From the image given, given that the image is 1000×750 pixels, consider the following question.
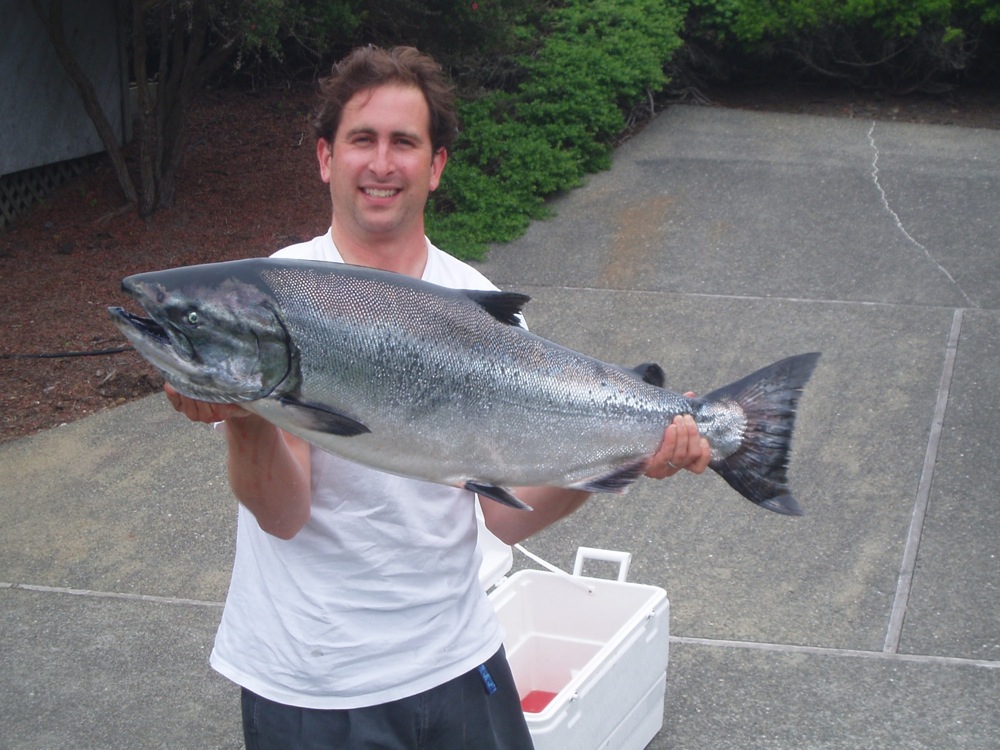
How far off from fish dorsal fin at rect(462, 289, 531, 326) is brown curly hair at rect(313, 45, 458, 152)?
0.46 m

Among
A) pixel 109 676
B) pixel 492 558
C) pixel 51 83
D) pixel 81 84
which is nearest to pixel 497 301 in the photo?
pixel 492 558

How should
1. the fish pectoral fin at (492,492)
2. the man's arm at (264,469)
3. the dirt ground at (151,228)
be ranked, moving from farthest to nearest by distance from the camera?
the dirt ground at (151,228) < the fish pectoral fin at (492,492) < the man's arm at (264,469)

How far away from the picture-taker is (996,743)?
3789 millimetres

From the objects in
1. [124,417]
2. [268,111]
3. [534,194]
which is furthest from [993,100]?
[124,417]

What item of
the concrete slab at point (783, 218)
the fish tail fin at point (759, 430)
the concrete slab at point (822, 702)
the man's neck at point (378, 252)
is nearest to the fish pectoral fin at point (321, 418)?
the man's neck at point (378, 252)

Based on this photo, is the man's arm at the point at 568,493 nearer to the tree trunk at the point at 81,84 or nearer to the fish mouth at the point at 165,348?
the fish mouth at the point at 165,348

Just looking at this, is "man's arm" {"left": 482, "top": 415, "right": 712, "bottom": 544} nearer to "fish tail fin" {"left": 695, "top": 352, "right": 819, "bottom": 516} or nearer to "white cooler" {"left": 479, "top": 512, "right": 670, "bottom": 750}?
"fish tail fin" {"left": 695, "top": 352, "right": 819, "bottom": 516}

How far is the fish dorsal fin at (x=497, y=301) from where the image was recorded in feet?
6.91

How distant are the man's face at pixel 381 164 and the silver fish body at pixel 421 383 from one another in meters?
0.29

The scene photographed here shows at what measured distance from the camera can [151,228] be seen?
8.95 m

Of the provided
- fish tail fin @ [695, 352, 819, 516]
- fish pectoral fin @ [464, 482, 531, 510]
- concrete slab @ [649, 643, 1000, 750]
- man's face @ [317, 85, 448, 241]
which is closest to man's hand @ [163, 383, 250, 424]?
fish pectoral fin @ [464, 482, 531, 510]

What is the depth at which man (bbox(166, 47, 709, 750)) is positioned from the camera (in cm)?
223

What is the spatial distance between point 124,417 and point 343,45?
6193mm

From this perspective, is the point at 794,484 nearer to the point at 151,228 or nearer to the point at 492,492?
the point at 492,492
